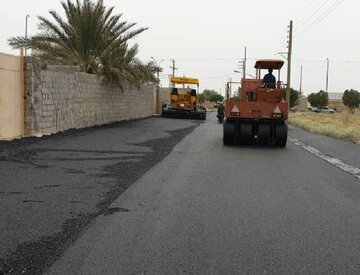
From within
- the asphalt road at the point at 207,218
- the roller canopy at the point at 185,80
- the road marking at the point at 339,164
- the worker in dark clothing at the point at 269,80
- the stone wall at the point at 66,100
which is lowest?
the road marking at the point at 339,164

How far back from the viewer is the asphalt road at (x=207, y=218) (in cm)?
537

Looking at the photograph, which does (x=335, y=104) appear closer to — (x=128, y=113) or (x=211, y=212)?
(x=128, y=113)

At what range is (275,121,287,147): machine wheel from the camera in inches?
774

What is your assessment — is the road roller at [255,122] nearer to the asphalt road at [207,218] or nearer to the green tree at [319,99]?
the asphalt road at [207,218]

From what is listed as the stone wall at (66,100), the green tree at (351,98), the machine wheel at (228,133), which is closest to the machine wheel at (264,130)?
the machine wheel at (228,133)

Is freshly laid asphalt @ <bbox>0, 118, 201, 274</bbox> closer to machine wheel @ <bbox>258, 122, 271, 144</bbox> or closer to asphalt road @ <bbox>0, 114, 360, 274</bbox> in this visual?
asphalt road @ <bbox>0, 114, 360, 274</bbox>

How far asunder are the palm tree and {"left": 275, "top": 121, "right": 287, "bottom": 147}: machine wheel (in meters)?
12.5

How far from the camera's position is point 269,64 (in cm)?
2177

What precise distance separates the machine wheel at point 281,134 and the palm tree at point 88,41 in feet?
41.1

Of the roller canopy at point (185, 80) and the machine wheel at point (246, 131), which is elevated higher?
the roller canopy at point (185, 80)

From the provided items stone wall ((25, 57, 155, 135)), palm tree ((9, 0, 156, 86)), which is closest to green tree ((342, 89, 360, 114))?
stone wall ((25, 57, 155, 135))

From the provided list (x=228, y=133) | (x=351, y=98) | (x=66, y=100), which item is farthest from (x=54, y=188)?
(x=351, y=98)

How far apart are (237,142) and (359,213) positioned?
43.2ft

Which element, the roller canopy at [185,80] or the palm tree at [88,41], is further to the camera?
the roller canopy at [185,80]
